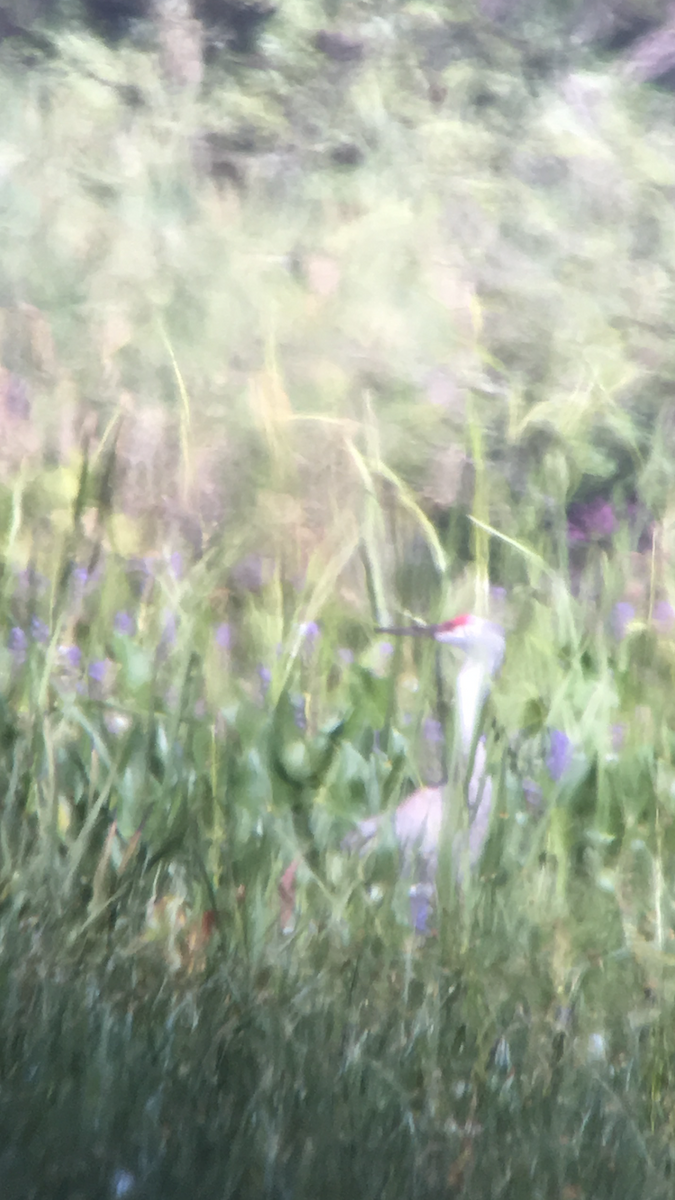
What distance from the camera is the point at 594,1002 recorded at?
155 centimetres

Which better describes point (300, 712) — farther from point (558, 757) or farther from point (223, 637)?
point (558, 757)

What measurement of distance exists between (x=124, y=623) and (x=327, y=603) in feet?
1.35

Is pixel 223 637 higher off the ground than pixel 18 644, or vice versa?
pixel 18 644

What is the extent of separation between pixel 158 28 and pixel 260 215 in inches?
34.0

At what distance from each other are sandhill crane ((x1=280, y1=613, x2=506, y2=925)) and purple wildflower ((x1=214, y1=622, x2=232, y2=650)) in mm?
376

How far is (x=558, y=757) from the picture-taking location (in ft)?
6.87

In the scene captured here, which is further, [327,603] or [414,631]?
[327,603]

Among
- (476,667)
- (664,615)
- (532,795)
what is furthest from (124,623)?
(664,615)

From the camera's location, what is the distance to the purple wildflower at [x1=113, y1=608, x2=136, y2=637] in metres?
2.54

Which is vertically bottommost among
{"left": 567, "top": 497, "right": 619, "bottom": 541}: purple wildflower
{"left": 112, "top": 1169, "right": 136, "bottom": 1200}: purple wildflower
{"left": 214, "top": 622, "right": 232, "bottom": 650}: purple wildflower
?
{"left": 112, "top": 1169, "right": 136, "bottom": 1200}: purple wildflower

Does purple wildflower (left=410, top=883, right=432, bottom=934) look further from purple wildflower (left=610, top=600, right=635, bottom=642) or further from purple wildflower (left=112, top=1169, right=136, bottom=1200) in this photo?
purple wildflower (left=610, top=600, right=635, bottom=642)

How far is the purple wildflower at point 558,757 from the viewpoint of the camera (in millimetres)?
2082

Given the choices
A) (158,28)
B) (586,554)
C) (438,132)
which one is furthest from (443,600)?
(158,28)

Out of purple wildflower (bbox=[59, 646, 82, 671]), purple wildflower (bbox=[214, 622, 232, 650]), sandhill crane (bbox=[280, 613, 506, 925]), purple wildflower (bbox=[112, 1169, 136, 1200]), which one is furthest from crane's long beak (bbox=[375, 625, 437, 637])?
purple wildflower (bbox=[112, 1169, 136, 1200])
